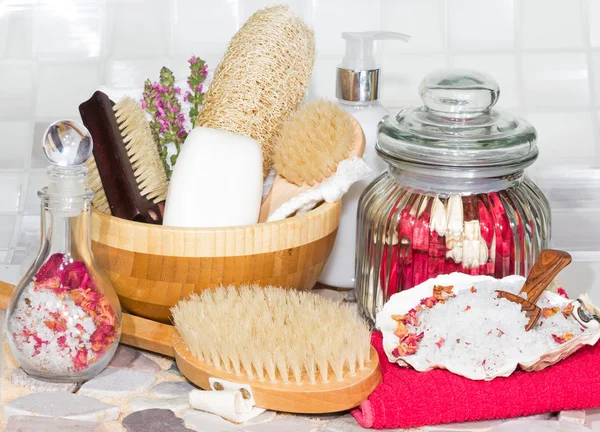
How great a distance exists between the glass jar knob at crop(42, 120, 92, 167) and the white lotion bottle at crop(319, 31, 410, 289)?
0.32 m

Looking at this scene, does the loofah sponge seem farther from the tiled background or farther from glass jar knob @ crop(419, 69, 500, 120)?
the tiled background

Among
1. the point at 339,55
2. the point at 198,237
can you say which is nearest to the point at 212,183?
the point at 198,237

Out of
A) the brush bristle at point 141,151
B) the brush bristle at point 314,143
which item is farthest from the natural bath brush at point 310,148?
the brush bristle at point 141,151

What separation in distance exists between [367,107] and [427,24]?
11.9 inches

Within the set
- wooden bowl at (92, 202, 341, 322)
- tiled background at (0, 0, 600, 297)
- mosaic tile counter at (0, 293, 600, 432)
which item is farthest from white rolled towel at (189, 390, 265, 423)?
tiled background at (0, 0, 600, 297)

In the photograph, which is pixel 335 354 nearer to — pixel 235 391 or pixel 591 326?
pixel 235 391

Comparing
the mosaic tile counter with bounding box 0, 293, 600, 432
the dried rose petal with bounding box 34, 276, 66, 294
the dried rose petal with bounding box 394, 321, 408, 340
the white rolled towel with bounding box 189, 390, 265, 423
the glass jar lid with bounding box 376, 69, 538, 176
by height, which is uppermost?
the glass jar lid with bounding box 376, 69, 538, 176

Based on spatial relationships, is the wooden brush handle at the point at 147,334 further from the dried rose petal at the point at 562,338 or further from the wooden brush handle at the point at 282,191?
the dried rose petal at the point at 562,338

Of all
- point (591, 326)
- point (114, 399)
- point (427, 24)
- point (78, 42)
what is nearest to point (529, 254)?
point (591, 326)

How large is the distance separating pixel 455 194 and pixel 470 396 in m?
0.17

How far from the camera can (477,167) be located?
80 centimetres

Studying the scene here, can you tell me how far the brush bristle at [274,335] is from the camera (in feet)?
2.40

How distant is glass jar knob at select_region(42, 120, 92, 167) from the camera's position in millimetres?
745

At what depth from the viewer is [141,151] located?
0.88m
